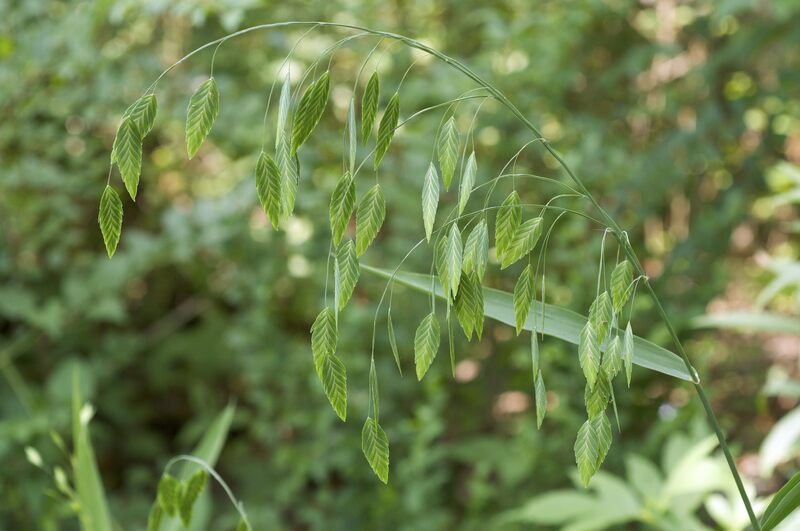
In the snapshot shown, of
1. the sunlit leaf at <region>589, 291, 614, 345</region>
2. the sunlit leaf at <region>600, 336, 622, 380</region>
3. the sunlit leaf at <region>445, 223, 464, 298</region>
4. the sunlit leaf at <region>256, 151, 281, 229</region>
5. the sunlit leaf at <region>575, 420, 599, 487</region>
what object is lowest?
the sunlit leaf at <region>575, 420, 599, 487</region>

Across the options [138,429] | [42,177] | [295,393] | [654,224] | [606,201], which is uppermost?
[42,177]

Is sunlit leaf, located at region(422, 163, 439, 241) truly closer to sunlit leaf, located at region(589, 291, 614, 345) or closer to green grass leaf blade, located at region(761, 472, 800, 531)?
sunlit leaf, located at region(589, 291, 614, 345)

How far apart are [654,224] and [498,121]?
76 centimetres

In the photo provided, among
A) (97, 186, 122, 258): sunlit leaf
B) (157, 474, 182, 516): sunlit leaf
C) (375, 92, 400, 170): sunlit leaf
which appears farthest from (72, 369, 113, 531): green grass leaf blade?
(375, 92, 400, 170): sunlit leaf

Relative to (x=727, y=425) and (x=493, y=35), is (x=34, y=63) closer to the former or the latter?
(x=493, y=35)

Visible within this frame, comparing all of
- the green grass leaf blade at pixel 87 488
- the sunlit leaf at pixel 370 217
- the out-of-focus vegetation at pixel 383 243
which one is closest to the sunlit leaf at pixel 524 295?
the sunlit leaf at pixel 370 217

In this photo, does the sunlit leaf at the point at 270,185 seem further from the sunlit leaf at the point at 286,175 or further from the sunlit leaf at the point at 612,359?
the sunlit leaf at the point at 612,359

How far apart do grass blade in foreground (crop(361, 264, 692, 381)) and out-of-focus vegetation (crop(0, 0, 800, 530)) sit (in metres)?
1.01

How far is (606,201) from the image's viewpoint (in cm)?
238

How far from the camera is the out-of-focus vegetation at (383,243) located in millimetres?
2164

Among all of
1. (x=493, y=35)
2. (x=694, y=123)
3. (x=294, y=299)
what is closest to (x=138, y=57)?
(x=294, y=299)

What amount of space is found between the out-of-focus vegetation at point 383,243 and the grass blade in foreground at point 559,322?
1007 mm

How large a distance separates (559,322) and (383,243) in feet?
4.96

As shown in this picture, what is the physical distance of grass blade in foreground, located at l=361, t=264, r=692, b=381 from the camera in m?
0.87
